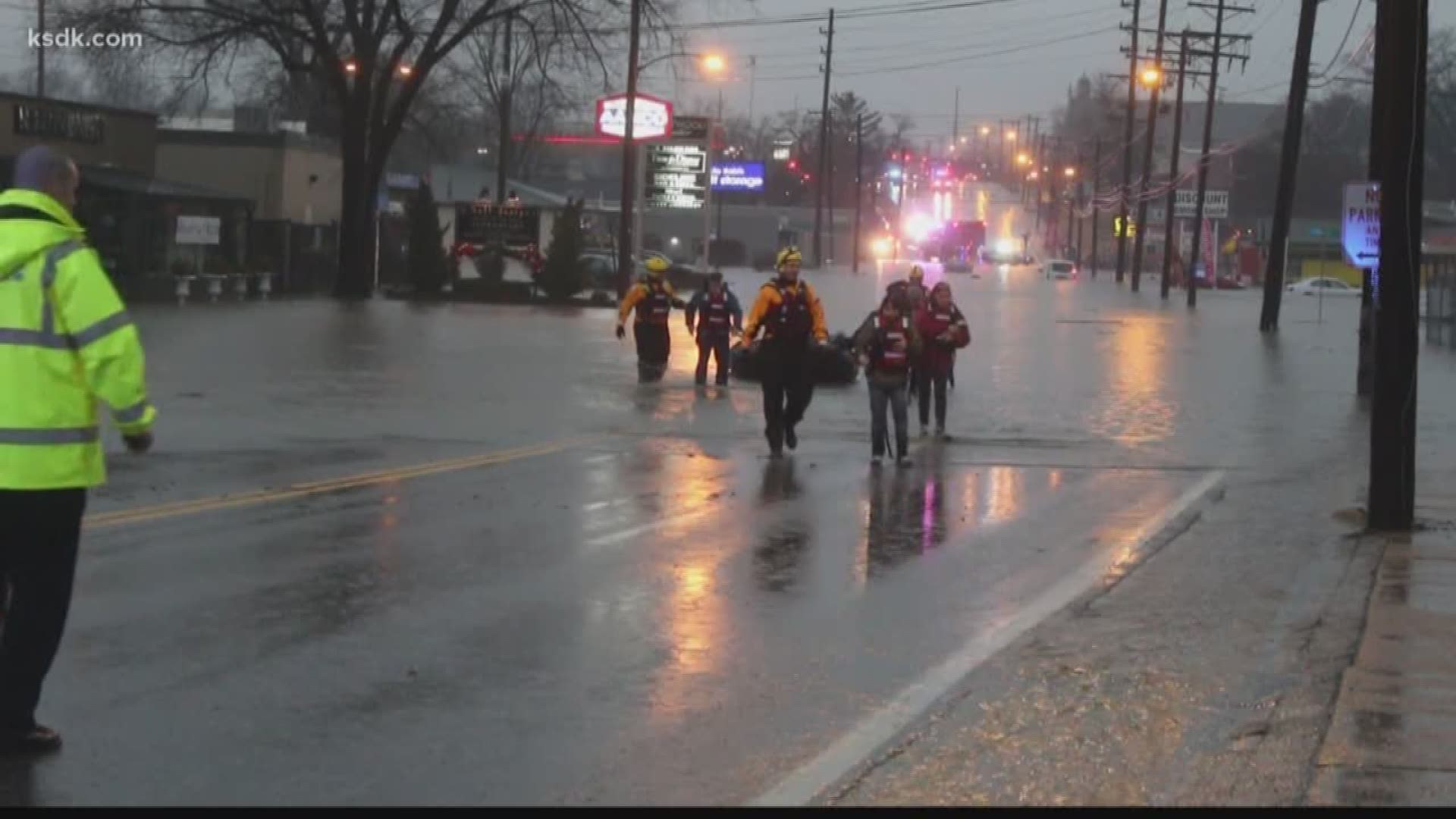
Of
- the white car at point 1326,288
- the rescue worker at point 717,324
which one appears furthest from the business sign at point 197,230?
the white car at point 1326,288

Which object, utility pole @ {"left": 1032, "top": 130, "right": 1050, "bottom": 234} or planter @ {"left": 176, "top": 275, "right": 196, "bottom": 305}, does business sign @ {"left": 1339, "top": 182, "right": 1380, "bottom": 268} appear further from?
utility pole @ {"left": 1032, "top": 130, "right": 1050, "bottom": 234}

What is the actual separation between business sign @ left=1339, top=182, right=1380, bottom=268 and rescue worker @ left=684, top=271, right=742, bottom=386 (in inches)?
299

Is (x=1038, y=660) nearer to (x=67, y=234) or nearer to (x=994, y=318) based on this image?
(x=67, y=234)

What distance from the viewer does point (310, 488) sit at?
1491cm

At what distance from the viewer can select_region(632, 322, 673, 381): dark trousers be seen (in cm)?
2780

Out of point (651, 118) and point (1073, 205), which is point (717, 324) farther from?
point (1073, 205)

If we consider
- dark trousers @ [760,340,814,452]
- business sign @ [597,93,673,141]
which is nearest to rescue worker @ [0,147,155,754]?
dark trousers @ [760,340,814,452]

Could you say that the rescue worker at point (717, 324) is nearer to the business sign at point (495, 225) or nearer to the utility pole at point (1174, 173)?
the business sign at point (495, 225)

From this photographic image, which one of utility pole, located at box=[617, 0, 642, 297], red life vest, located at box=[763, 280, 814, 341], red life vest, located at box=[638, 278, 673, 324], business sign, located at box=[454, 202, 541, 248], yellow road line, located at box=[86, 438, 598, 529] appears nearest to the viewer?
yellow road line, located at box=[86, 438, 598, 529]

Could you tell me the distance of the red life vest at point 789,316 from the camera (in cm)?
1817

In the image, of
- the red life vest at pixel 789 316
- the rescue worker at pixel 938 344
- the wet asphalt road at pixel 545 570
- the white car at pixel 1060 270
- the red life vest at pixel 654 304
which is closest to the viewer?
the wet asphalt road at pixel 545 570

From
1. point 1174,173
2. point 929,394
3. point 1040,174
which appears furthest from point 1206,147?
point 1040,174

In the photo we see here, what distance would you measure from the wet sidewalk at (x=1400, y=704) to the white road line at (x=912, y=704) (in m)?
1.55

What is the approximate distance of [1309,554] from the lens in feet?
41.9
